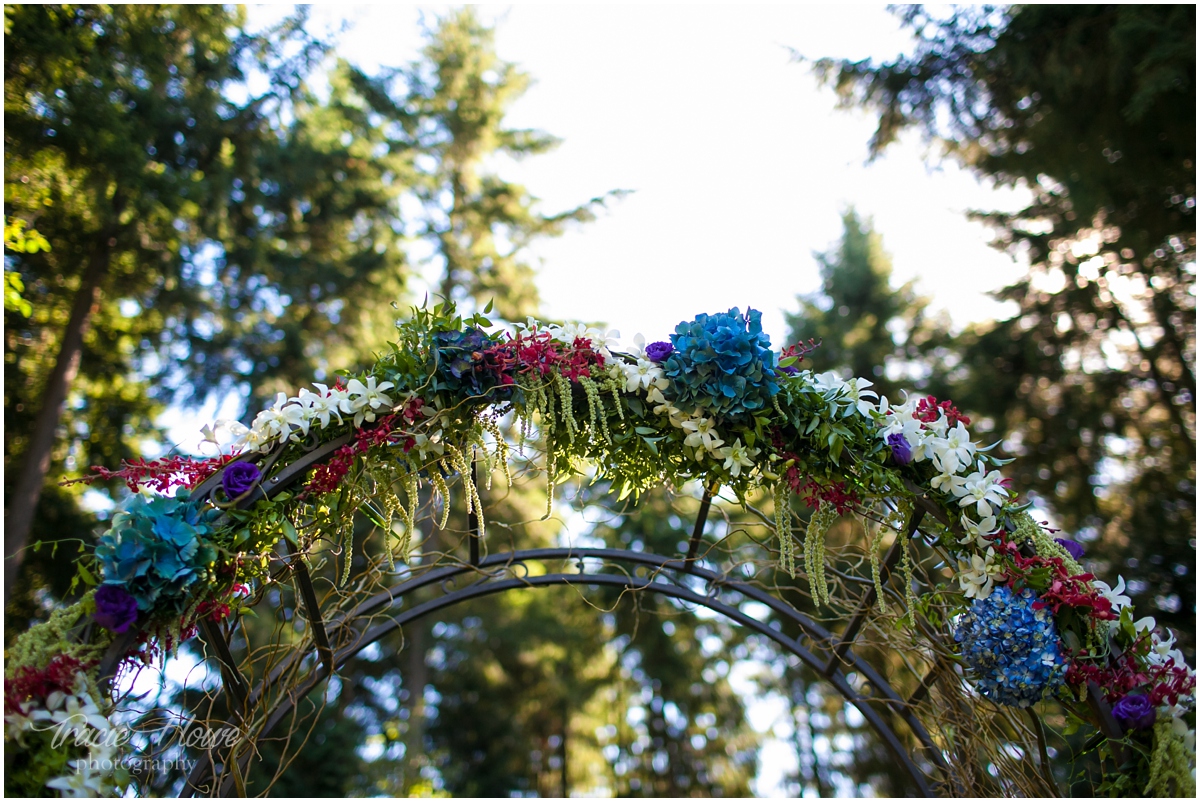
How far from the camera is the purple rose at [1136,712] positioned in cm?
160

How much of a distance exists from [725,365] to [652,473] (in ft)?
1.29

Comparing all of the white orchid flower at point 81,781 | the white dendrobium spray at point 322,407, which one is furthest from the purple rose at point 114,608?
the white dendrobium spray at point 322,407

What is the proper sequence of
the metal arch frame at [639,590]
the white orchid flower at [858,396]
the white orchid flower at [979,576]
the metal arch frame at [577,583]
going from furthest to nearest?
the metal arch frame at [639,590] → the metal arch frame at [577,583] → the white orchid flower at [858,396] → the white orchid flower at [979,576]

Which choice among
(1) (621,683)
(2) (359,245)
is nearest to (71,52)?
(2) (359,245)

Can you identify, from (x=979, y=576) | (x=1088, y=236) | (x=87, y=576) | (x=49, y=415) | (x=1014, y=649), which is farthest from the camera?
(x=1088, y=236)

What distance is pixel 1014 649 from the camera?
1.72 m

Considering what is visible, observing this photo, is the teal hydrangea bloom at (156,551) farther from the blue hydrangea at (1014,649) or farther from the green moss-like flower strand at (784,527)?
the blue hydrangea at (1014,649)

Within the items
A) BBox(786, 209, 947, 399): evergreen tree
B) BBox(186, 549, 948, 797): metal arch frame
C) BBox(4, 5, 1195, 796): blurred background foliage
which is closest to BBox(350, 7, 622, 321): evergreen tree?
BBox(4, 5, 1195, 796): blurred background foliage

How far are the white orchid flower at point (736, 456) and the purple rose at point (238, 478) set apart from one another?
116 centimetres

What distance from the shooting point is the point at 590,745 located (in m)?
12.5

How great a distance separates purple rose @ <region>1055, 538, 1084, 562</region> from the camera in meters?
1.87

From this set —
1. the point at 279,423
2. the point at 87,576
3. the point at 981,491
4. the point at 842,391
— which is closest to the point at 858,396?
the point at 842,391

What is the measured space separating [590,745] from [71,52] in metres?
11.8

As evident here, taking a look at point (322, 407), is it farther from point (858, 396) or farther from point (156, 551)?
point (858, 396)
